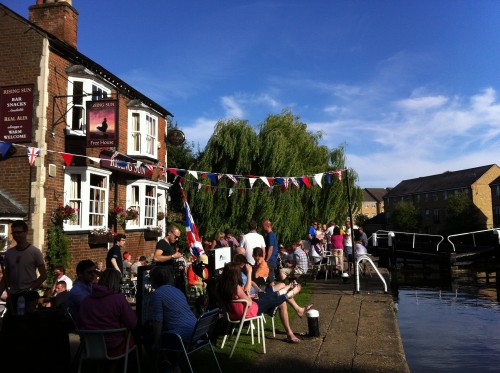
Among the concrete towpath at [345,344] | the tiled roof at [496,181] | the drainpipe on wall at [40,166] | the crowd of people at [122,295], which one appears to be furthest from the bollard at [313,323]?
the tiled roof at [496,181]

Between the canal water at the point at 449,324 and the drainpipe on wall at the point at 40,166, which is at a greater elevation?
the drainpipe on wall at the point at 40,166

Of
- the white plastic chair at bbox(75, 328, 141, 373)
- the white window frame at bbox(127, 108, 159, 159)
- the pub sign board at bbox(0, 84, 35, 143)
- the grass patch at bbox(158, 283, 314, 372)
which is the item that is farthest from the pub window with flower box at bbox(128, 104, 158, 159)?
the white plastic chair at bbox(75, 328, 141, 373)

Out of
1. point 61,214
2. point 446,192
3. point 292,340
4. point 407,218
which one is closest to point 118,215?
point 61,214

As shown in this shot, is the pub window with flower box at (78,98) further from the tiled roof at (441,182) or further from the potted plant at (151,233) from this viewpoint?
the tiled roof at (441,182)

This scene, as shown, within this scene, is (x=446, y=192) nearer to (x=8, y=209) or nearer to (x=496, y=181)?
(x=496, y=181)

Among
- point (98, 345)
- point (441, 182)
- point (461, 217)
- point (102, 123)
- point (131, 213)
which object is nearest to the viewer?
point (98, 345)

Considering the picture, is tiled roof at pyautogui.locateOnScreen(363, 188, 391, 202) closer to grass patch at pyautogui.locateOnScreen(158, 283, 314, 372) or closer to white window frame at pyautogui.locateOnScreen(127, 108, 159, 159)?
white window frame at pyautogui.locateOnScreen(127, 108, 159, 159)

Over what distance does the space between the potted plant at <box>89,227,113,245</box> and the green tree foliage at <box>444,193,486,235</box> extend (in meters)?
44.9

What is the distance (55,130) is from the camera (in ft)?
43.1

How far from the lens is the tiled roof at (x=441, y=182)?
64.8 metres

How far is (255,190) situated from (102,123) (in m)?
9.37

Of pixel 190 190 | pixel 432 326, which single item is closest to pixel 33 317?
pixel 432 326

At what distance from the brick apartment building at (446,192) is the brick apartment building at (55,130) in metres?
53.7

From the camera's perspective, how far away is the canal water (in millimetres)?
6839
